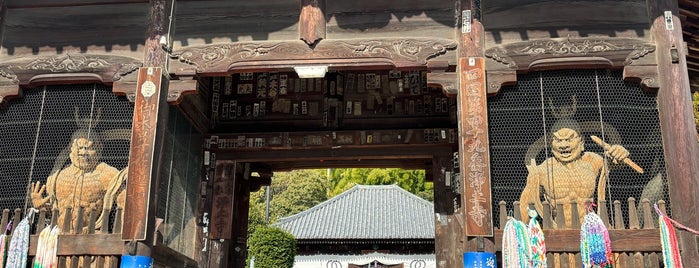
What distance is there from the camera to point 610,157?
8.22m

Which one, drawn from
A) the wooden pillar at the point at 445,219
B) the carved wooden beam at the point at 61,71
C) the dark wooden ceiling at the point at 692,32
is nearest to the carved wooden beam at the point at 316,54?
the carved wooden beam at the point at 61,71

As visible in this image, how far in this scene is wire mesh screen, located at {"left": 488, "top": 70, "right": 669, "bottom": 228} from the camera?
8156 millimetres

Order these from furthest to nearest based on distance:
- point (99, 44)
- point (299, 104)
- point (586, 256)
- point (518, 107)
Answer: point (299, 104)
point (99, 44)
point (518, 107)
point (586, 256)

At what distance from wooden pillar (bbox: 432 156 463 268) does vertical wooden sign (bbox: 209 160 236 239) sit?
12.7ft

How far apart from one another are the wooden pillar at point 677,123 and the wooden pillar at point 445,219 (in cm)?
389

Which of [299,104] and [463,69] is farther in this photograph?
[299,104]

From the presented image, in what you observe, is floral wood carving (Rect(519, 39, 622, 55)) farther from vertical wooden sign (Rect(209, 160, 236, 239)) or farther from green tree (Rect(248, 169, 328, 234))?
green tree (Rect(248, 169, 328, 234))

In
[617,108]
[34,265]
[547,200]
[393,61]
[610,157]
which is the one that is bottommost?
[34,265]

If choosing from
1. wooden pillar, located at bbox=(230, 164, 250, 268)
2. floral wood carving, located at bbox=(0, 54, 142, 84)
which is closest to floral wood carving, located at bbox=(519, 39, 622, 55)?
floral wood carving, located at bbox=(0, 54, 142, 84)

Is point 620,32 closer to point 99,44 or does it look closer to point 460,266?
point 460,266

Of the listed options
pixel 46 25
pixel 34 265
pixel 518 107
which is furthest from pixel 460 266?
pixel 46 25

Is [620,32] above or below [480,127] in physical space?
above

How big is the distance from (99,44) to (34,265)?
3307 millimetres

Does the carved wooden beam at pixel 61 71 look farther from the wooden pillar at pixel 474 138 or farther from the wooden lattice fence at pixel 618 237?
the wooden lattice fence at pixel 618 237
